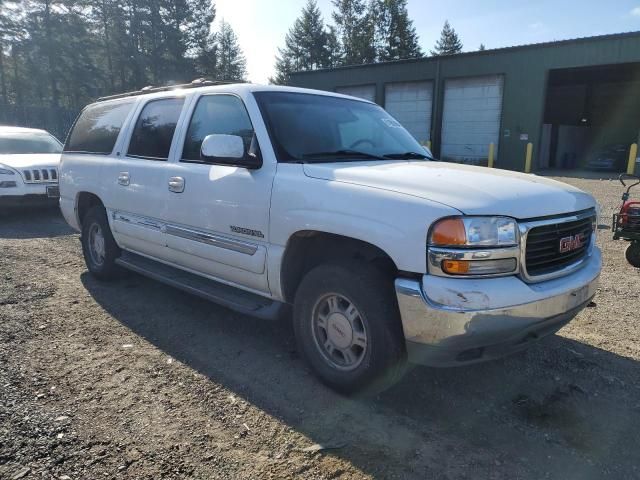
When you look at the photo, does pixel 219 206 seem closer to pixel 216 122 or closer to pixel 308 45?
pixel 216 122

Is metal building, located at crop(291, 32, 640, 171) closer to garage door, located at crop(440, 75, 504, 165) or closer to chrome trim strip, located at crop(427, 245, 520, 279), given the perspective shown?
garage door, located at crop(440, 75, 504, 165)

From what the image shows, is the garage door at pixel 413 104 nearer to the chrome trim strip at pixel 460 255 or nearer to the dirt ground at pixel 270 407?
the dirt ground at pixel 270 407

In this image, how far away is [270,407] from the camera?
3.01 m

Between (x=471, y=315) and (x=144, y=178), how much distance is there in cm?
321

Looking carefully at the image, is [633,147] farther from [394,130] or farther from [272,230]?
[272,230]

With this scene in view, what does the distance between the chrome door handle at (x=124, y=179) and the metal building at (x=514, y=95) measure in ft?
69.2

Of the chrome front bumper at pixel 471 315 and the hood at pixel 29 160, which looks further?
the hood at pixel 29 160

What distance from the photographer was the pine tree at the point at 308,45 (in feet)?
181

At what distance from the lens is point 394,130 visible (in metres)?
4.40

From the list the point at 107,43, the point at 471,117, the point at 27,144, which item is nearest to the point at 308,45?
the point at 107,43

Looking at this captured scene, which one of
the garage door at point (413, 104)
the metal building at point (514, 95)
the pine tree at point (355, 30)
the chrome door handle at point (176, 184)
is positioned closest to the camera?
the chrome door handle at point (176, 184)

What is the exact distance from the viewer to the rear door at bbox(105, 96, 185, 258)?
4336 mm

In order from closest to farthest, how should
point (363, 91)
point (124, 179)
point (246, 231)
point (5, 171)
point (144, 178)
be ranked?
1. point (246, 231)
2. point (144, 178)
3. point (124, 179)
4. point (5, 171)
5. point (363, 91)

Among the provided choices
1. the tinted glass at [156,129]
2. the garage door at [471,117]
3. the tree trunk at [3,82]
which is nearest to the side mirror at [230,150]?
the tinted glass at [156,129]
